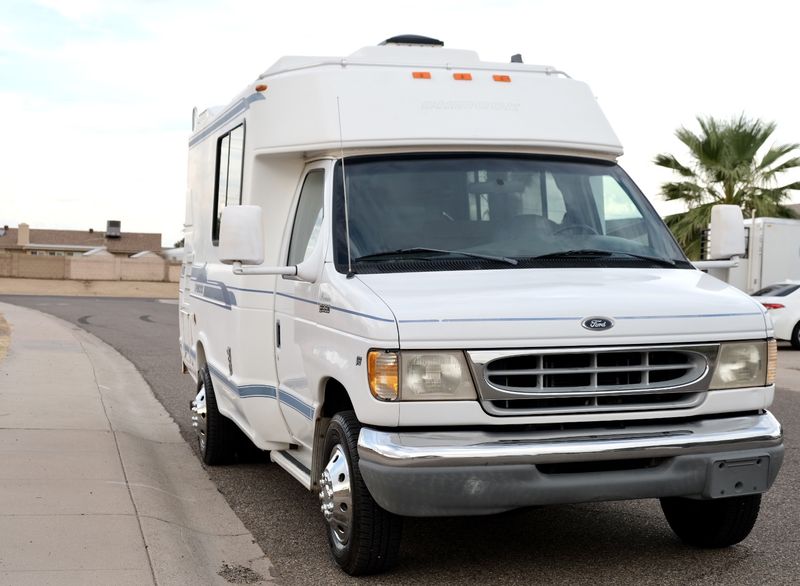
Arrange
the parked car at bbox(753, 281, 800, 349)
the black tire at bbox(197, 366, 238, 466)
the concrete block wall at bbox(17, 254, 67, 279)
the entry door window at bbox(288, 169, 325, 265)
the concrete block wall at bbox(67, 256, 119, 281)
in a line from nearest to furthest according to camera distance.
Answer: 1. the entry door window at bbox(288, 169, 325, 265)
2. the black tire at bbox(197, 366, 238, 466)
3. the parked car at bbox(753, 281, 800, 349)
4. the concrete block wall at bbox(17, 254, 67, 279)
5. the concrete block wall at bbox(67, 256, 119, 281)

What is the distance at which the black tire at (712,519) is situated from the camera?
19.1ft

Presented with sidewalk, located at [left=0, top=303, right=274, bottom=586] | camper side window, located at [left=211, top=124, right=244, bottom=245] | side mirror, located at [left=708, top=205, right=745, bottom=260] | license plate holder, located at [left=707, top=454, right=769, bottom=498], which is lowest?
sidewalk, located at [left=0, top=303, right=274, bottom=586]

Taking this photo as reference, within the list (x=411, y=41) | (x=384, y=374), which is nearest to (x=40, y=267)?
(x=411, y=41)

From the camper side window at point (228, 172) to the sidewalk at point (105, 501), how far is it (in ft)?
6.19

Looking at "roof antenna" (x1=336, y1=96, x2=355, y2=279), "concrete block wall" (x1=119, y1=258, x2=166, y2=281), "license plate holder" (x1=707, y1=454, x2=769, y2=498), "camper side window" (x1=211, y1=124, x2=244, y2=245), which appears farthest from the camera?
"concrete block wall" (x1=119, y1=258, x2=166, y2=281)

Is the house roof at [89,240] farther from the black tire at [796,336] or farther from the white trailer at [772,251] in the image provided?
the black tire at [796,336]

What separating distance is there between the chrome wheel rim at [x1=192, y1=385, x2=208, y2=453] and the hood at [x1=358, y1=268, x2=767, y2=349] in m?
3.72

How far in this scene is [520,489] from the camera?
4.98 metres

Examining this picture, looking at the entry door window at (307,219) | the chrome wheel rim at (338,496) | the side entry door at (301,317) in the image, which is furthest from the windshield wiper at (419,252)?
the chrome wheel rim at (338,496)

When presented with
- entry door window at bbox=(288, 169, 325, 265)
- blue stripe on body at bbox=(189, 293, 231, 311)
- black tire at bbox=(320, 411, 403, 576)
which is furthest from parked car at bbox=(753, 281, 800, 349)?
black tire at bbox=(320, 411, 403, 576)

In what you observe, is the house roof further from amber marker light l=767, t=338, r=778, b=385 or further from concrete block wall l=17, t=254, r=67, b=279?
amber marker light l=767, t=338, r=778, b=385

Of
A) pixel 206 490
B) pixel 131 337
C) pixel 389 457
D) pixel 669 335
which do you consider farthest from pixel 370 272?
pixel 131 337

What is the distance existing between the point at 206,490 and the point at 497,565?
2858 millimetres

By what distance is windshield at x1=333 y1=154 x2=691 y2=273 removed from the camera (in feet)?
19.4
